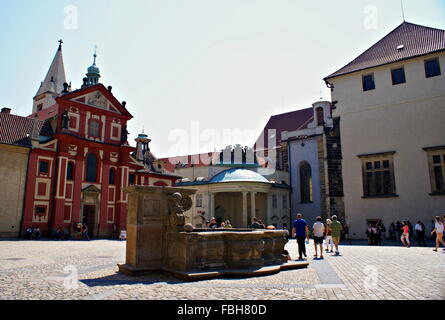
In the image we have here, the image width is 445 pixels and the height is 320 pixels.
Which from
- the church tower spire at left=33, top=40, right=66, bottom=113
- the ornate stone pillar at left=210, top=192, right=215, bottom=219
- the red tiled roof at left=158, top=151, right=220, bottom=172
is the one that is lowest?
the ornate stone pillar at left=210, top=192, right=215, bottom=219

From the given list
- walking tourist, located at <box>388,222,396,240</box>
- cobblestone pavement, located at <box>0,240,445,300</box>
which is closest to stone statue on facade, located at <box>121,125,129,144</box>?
walking tourist, located at <box>388,222,396,240</box>

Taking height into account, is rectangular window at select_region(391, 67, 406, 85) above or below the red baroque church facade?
above

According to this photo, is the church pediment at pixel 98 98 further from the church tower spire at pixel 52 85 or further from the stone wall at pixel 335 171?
the church tower spire at pixel 52 85

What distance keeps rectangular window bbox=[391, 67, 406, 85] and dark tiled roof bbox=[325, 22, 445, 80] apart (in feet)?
2.65

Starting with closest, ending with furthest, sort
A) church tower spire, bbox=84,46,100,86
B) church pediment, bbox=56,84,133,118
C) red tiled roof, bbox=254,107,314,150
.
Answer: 1. church pediment, bbox=56,84,133,118
2. church tower spire, bbox=84,46,100,86
3. red tiled roof, bbox=254,107,314,150

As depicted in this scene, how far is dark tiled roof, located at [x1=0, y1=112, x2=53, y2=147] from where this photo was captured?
2798 cm

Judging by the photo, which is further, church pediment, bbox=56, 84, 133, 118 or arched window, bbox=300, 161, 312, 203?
arched window, bbox=300, 161, 312, 203

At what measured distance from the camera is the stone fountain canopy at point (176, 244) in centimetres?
800

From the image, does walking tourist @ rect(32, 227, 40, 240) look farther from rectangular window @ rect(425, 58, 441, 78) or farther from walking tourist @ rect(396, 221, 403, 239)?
rectangular window @ rect(425, 58, 441, 78)

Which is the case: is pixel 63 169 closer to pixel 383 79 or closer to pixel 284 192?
pixel 284 192

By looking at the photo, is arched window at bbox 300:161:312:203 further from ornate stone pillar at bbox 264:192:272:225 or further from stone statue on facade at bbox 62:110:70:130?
stone statue on facade at bbox 62:110:70:130

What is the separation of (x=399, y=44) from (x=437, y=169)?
1076 centimetres

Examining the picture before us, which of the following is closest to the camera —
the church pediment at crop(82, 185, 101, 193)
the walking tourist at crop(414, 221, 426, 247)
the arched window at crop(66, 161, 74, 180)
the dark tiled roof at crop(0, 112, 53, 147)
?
the walking tourist at crop(414, 221, 426, 247)

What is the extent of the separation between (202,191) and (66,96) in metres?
16.6
